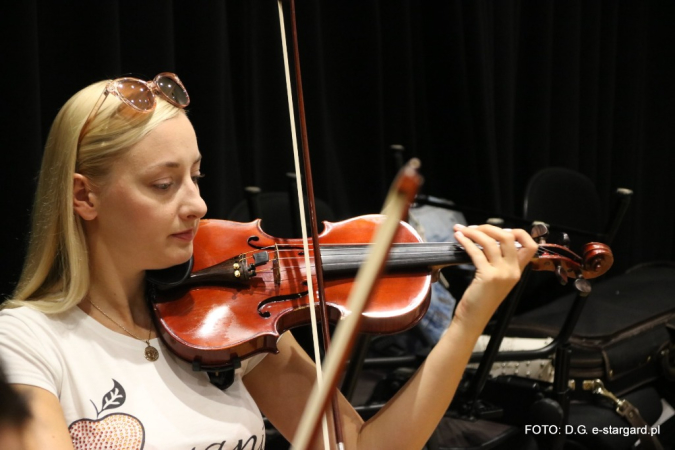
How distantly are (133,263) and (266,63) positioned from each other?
1297 millimetres

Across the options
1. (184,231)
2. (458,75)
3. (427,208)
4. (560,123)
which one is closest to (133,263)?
(184,231)

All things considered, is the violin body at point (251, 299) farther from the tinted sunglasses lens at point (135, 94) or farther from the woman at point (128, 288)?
the tinted sunglasses lens at point (135, 94)

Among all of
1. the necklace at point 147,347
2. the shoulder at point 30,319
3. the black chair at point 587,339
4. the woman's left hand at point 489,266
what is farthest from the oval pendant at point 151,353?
the black chair at point 587,339

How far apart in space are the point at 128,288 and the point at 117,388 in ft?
0.56

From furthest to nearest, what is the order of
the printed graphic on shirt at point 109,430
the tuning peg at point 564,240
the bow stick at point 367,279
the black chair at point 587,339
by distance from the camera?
1. the black chair at point 587,339
2. the tuning peg at point 564,240
3. the printed graphic on shirt at point 109,430
4. the bow stick at point 367,279

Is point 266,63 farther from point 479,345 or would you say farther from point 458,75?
point 479,345

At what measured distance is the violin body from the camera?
1.11 m

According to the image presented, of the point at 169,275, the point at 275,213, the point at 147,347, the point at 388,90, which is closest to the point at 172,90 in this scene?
the point at 169,275

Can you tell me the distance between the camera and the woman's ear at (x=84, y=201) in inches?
43.0

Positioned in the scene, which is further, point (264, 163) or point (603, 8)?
point (603, 8)

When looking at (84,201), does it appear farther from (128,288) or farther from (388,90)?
(388,90)

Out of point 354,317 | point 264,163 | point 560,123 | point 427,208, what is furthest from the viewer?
point 560,123

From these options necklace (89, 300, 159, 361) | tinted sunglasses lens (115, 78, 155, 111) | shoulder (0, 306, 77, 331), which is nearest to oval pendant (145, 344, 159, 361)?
necklace (89, 300, 159, 361)

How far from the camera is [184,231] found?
112 centimetres
